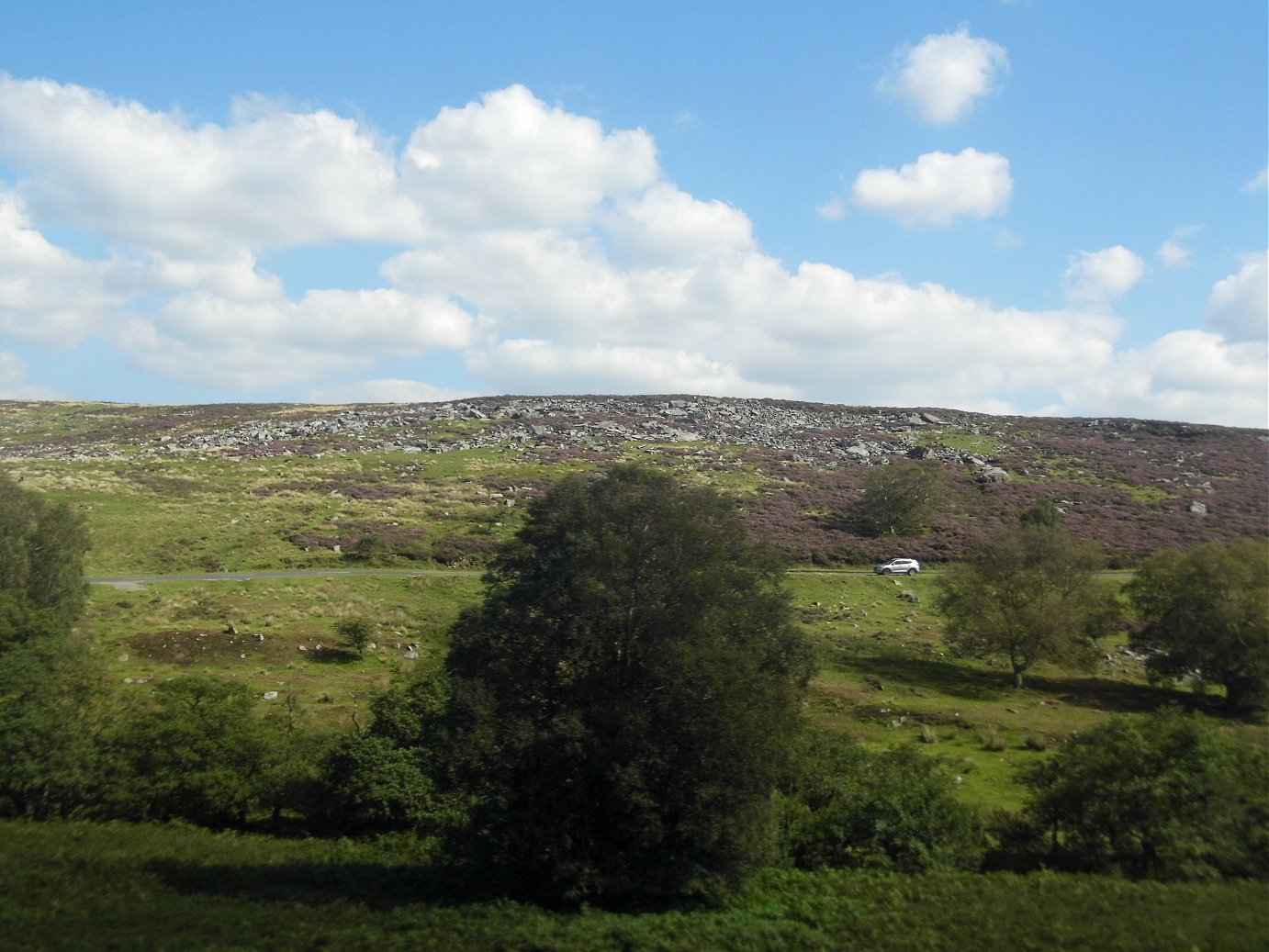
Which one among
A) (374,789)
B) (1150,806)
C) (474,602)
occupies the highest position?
(1150,806)

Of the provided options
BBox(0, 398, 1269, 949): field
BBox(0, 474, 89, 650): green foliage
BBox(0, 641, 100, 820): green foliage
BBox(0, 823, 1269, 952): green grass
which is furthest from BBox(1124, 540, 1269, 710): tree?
BBox(0, 474, 89, 650): green foliage

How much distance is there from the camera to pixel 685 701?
53.8 ft

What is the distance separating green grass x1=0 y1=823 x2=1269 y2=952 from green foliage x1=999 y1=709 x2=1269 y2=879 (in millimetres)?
1229

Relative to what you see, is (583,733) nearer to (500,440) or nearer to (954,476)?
(954,476)

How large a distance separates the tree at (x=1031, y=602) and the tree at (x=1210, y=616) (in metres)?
3.46

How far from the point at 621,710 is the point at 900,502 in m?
61.2

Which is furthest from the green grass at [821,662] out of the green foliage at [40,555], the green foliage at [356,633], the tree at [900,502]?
the tree at [900,502]

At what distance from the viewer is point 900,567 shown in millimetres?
60469

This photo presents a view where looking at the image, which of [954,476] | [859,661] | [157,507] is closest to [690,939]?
[859,661]

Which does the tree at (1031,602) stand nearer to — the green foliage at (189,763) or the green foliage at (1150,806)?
the green foliage at (1150,806)

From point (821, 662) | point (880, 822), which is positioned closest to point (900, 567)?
point (821, 662)

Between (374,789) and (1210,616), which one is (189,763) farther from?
(1210,616)

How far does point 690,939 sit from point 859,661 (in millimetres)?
30138

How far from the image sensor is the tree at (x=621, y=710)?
16.0 m
